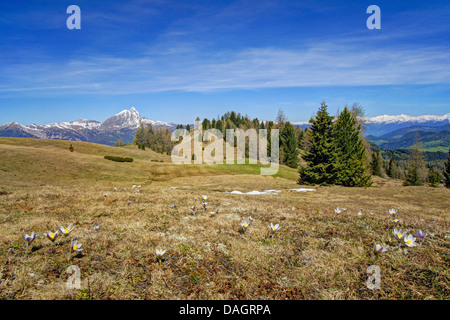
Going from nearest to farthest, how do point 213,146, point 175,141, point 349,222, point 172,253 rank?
point 172,253
point 349,222
point 213,146
point 175,141

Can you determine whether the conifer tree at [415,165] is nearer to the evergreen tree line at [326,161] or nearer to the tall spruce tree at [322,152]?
the evergreen tree line at [326,161]

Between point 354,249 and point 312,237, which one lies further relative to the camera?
point 312,237

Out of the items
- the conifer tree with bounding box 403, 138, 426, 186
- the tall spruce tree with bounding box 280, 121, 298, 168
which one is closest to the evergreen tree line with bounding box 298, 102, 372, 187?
the conifer tree with bounding box 403, 138, 426, 186

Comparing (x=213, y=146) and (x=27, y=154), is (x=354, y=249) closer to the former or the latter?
(x=27, y=154)

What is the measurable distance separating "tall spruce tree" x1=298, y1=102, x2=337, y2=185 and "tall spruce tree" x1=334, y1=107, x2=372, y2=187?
3.36 feet

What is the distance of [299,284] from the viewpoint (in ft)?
13.2

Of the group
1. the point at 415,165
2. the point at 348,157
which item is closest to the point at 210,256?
the point at 348,157

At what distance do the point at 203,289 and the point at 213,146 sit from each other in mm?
121514

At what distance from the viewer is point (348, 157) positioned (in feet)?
129

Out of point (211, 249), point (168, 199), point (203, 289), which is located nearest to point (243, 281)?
point (203, 289)

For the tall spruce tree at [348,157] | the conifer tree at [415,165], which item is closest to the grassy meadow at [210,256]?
the tall spruce tree at [348,157]

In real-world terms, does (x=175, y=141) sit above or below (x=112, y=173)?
above

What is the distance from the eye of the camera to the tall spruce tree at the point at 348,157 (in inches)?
1411
